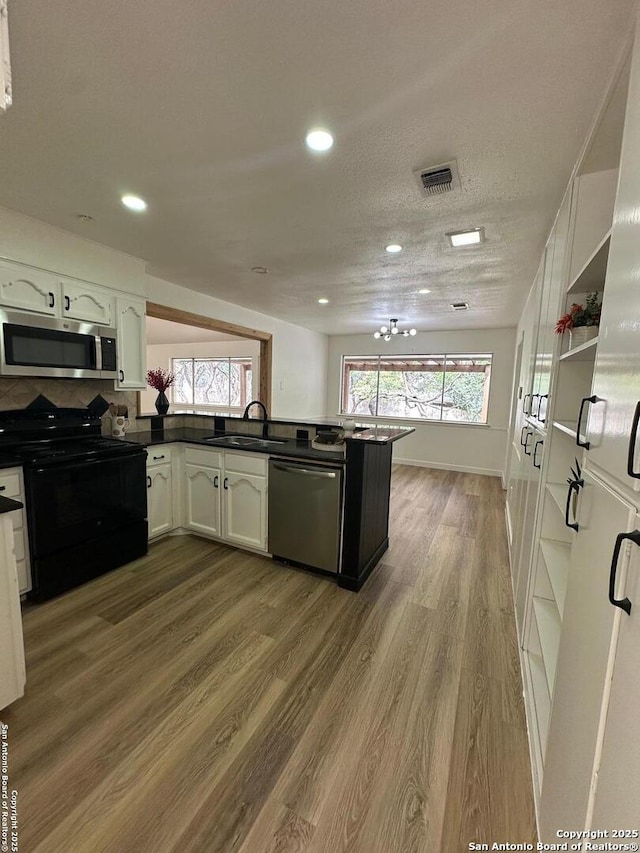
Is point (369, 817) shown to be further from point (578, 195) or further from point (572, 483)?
point (578, 195)

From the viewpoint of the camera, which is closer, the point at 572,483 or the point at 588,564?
the point at 588,564

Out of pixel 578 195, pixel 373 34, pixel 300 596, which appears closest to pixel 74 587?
pixel 300 596

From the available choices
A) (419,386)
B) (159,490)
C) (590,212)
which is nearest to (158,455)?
(159,490)

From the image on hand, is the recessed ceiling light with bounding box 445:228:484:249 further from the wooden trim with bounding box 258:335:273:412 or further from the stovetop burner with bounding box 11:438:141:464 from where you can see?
the wooden trim with bounding box 258:335:273:412

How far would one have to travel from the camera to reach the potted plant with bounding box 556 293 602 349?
1.49 meters

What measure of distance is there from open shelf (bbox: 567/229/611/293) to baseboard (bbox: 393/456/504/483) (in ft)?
A: 15.6

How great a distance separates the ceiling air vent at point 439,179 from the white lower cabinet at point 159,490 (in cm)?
275

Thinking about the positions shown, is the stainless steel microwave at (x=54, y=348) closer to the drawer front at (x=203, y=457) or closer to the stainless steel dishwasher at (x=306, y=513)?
the drawer front at (x=203, y=457)

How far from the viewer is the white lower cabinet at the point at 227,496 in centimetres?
291

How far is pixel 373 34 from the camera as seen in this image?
1.10 meters

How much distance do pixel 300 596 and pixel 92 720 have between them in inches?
50.3

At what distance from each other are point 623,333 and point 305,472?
208cm

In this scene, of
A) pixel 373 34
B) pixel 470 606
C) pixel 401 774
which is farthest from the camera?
pixel 470 606

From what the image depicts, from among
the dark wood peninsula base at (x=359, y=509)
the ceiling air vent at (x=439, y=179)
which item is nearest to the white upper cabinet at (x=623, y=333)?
the ceiling air vent at (x=439, y=179)
